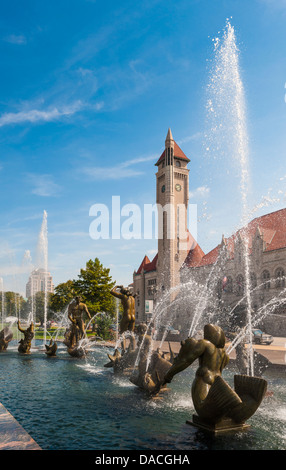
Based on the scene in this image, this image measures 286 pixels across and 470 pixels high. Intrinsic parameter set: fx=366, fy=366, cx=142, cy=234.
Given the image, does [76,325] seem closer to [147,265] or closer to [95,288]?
[95,288]

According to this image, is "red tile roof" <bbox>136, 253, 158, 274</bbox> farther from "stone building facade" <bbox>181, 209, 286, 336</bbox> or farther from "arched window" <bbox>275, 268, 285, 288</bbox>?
"arched window" <bbox>275, 268, 285, 288</bbox>

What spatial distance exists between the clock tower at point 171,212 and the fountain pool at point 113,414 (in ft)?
192

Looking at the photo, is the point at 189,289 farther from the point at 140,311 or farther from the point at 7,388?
the point at 7,388

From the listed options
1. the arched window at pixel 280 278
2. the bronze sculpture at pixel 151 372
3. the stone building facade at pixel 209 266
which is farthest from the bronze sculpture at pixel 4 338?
the arched window at pixel 280 278

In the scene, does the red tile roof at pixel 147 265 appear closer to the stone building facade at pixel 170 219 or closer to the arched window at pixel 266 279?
the stone building facade at pixel 170 219

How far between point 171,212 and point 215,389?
227 ft

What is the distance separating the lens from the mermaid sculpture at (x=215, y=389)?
5.39 m

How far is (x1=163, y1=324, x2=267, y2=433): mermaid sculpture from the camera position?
5387mm

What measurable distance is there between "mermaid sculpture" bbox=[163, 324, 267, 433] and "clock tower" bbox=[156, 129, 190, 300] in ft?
208

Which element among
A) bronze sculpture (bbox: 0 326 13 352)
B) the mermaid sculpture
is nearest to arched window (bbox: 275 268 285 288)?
bronze sculpture (bbox: 0 326 13 352)

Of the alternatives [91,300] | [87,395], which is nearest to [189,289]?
[91,300]

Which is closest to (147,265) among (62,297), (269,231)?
(62,297)

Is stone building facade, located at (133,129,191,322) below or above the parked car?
above

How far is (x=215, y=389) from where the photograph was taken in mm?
5395
